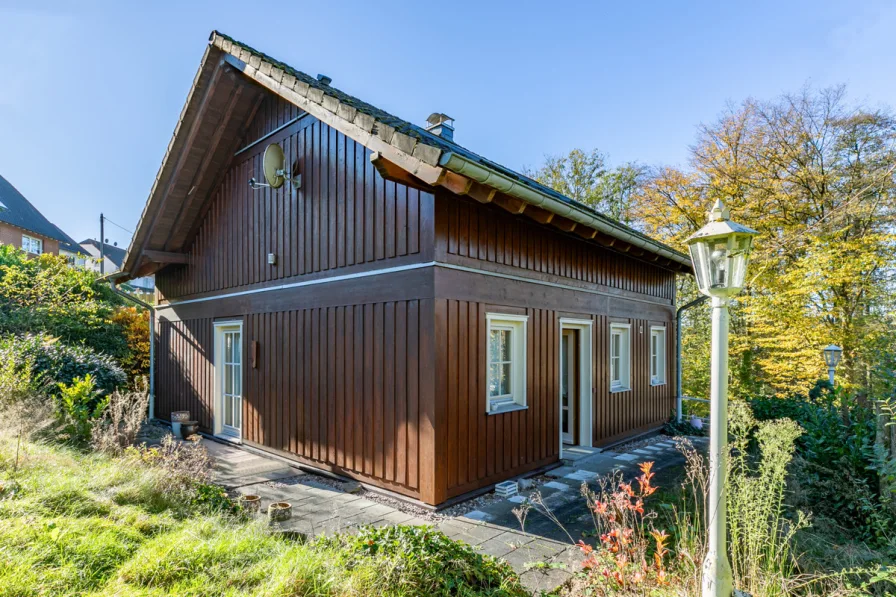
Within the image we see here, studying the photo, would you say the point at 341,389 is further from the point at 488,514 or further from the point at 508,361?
the point at 488,514

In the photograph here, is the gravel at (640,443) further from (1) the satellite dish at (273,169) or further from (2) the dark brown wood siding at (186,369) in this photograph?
(2) the dark brown wood siding at (186,369)

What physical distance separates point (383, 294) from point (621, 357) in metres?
4.78

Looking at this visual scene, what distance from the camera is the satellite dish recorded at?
257 inches

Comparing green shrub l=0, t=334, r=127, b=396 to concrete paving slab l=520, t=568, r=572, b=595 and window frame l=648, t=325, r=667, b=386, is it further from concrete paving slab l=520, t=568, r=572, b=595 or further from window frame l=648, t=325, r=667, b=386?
window frame l=648, t=325, r=667, b=386

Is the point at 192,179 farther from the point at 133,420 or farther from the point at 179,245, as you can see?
the point at 133,420

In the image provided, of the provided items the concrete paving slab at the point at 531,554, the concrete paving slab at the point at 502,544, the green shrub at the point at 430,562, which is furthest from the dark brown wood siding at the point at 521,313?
the green shrub at the point at 430,562

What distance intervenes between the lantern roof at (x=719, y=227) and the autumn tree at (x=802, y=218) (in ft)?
28.2

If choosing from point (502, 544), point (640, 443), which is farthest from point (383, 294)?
point (640, 443)

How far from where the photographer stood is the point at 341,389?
5.55 meters

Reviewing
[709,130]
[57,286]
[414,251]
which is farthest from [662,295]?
[57,286]

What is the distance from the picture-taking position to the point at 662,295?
9.16 m

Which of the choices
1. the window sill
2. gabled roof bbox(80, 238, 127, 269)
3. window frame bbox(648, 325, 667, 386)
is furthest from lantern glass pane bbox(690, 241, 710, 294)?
gabled roof bbox(80, 238, 127, 269)

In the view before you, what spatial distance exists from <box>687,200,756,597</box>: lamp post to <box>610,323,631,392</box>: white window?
555 centimetres

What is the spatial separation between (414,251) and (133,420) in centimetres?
377
